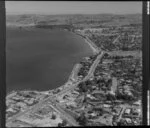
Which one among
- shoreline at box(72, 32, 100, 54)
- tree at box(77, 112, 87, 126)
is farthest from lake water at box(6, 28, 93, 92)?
tree at box(77, 112, 87, 126)

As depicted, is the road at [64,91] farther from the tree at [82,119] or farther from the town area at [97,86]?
the tree at [82,119]

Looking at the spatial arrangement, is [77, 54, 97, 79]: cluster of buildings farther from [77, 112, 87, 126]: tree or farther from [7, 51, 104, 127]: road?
[77, 112, 87, 126]: tree

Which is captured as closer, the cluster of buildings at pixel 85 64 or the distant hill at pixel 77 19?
the distant hill at pixel 77 19

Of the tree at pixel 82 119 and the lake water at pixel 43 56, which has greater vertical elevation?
the lake water at pixel 43 56

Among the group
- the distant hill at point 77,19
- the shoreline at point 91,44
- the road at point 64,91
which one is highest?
the distant hill at point 77,19

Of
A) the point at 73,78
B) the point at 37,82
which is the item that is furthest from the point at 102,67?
the point at 37,82

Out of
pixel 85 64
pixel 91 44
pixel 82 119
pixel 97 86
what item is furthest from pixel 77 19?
pixel 82 119

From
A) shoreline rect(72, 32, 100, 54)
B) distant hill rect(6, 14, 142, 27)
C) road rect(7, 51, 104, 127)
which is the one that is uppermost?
distant hill rect(6, 14, 142, 27)

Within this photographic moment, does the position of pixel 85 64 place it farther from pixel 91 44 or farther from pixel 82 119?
pixel 82 119

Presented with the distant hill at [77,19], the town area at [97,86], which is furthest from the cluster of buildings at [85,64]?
the distant hill at [77,19]
